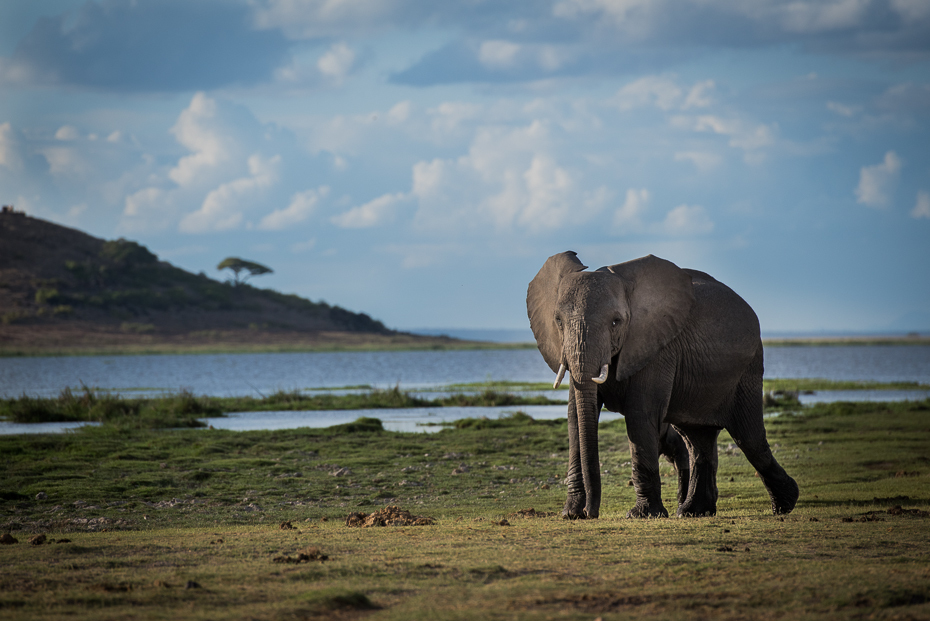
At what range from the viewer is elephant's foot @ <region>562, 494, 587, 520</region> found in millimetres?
11516

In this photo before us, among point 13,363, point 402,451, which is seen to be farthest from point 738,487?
point 13,363

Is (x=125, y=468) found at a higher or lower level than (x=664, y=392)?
lower

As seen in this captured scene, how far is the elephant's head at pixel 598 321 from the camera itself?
34.4 ft

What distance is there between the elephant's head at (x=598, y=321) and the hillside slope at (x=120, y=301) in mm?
89449

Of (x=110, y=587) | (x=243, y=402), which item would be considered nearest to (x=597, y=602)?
(x=110, y=587)

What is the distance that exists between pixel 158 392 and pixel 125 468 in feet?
90.5

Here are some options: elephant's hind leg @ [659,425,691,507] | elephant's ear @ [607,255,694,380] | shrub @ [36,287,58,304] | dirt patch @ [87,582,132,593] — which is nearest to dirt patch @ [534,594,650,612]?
dirt patch @ [87,582,132,593]

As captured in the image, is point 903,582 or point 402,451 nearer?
point 903,582

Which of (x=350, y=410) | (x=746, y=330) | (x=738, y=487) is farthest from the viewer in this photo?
(x=350, y=410)

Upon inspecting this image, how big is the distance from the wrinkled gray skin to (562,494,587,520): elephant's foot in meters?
0.01

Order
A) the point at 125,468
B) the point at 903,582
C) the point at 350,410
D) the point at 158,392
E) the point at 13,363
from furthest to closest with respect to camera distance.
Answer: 1. the point at 13,363
2. the point at 158,392
3. the point at 350,410
4. the point at 125,468
5. the point at 903,582

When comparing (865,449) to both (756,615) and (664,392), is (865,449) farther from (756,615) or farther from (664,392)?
(756,615)

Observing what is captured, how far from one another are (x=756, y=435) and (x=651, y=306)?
234cm

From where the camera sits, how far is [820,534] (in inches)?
370
